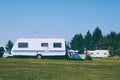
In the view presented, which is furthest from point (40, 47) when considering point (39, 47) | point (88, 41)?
point (88, 41)

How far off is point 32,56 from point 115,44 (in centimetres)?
7608

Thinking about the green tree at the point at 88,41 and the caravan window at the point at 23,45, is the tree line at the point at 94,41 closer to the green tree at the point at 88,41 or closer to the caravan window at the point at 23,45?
the green tree at the point at 88,41

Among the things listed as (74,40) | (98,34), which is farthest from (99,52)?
(98,34)

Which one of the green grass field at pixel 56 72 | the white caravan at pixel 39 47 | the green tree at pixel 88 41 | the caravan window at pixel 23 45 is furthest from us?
the green tree at pixel 88 41

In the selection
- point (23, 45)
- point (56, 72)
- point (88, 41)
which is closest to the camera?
point (56, 72)

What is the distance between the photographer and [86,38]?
130125 mm

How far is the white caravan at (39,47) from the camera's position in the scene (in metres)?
39.0

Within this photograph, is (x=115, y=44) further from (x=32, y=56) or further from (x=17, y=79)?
(x=17, y=79)

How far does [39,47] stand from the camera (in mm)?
39625

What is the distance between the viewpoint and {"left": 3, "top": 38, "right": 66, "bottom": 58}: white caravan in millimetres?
38978

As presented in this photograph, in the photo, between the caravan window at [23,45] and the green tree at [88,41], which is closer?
the caravan window at [23,45]

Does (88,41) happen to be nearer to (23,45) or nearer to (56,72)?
(23,45)

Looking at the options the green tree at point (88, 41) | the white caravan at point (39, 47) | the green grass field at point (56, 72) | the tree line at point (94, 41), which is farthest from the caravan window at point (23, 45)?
the green tree at point (88, 41)

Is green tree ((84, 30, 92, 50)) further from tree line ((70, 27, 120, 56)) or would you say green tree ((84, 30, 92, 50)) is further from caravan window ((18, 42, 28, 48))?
caravan window ((18, 42, 28, 48))
